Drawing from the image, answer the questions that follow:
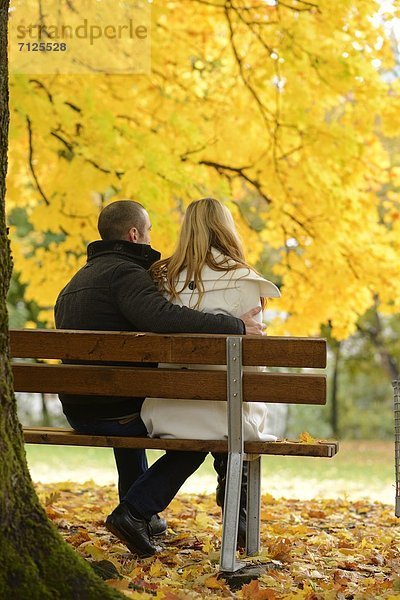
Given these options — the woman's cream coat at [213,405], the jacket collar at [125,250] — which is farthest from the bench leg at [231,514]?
the jacket collar at [125,250]

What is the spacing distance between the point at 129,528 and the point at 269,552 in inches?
31.8

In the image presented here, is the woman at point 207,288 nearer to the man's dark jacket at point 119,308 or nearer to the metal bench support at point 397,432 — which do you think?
the man's dark jacket at point 119,308

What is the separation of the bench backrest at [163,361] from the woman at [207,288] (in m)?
0.15

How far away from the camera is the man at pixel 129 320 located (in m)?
3.79

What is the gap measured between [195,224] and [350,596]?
5.40ft

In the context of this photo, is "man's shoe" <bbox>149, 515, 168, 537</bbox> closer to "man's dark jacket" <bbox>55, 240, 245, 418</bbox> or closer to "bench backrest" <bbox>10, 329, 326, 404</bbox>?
"man's dark jacket" <bbox>55, 240, 245, 418</bbox>

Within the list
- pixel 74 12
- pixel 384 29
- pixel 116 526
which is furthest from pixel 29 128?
pixel 116 526

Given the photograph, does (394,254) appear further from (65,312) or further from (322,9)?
(65,312)

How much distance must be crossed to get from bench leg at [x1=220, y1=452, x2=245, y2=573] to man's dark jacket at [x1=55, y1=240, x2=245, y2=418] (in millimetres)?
534

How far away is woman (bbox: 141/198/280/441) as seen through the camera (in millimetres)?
3770

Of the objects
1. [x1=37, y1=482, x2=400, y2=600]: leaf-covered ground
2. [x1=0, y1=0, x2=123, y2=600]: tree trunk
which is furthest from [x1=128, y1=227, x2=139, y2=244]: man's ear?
[x1=37, y1=482, x2=400, y2=600]: leaf-covered ground

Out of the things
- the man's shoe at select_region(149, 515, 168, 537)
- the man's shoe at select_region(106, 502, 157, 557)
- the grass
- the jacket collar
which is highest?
the jacket collar

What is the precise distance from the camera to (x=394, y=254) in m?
8.68

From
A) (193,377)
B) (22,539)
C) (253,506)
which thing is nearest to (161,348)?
(193,377)
